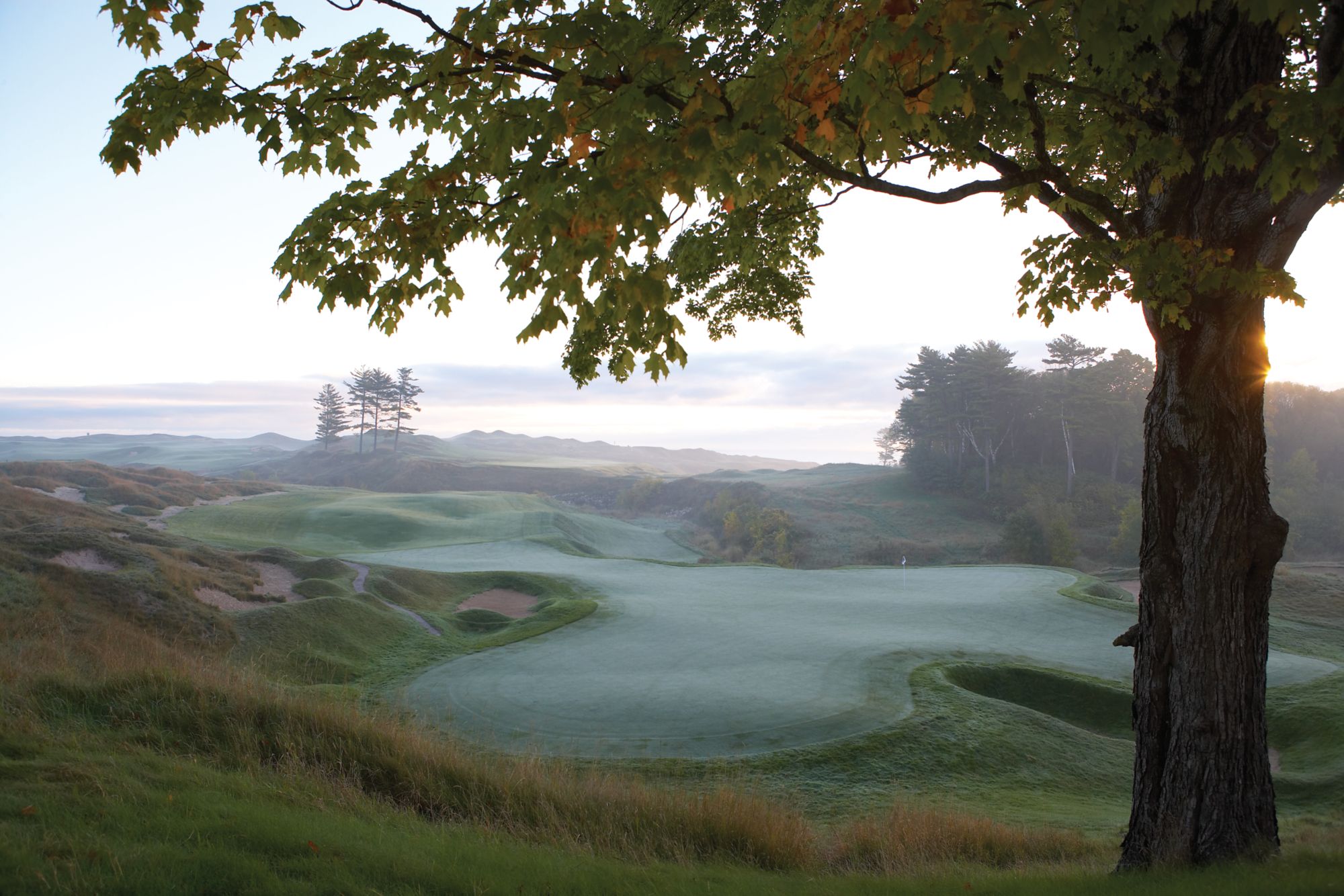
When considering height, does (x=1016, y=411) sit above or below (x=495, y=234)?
above

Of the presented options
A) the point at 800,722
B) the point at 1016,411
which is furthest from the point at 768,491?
the point at 800,722

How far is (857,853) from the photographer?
708 cm

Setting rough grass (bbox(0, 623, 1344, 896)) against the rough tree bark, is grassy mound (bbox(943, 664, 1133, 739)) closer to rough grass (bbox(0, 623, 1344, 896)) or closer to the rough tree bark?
rough grass (bbox(0, 623, 1344, 896))

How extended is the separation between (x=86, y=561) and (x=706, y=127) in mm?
18833

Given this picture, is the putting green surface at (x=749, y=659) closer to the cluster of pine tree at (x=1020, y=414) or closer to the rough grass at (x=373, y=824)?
the rough grass at (x=373, y=824)

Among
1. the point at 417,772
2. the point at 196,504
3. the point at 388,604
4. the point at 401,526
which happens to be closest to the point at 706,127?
the point at 417,772

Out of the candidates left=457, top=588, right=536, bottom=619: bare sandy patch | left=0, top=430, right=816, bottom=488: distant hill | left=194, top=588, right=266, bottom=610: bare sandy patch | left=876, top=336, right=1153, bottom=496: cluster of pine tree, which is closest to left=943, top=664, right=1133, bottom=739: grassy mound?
left=457, top=588, right=536, bottom=619: bare sandy patch

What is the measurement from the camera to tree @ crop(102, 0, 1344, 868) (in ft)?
13.6

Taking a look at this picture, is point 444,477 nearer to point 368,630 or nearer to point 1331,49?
point 368,630

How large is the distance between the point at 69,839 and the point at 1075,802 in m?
10.9

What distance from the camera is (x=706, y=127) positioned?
3979mm

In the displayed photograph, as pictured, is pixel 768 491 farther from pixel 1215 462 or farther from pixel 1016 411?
pixel 1215 462

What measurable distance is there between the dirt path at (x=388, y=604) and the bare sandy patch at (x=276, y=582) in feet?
5.45

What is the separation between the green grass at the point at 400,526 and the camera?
1592 inches
